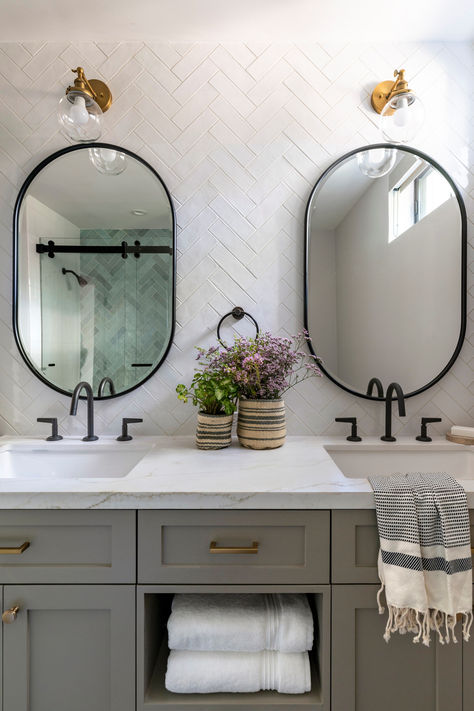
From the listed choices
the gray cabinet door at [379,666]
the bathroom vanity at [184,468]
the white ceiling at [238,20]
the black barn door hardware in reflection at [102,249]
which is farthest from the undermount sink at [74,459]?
the white ceiling at [238,20]

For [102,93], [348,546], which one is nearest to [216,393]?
[348,546]

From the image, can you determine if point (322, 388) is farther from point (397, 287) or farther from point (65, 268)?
point (65, 268)

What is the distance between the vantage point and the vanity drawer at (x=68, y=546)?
1150 millimetres

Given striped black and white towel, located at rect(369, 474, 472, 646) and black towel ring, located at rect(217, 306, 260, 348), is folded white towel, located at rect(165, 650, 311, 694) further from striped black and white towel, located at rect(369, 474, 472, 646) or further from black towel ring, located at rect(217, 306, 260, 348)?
black towel ring, located at rect(217, 306, 260, 348)

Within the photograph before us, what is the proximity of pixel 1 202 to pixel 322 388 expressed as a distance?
1.57 metres

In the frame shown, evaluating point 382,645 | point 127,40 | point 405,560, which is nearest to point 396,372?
point 405,560

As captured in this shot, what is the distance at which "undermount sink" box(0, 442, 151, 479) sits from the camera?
162 cm

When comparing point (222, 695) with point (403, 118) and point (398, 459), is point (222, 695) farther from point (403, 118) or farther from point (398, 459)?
point (403, 118)

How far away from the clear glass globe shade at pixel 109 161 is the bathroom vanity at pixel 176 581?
1.27 meters

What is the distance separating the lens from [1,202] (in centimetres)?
177

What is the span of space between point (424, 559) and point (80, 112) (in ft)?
6.05

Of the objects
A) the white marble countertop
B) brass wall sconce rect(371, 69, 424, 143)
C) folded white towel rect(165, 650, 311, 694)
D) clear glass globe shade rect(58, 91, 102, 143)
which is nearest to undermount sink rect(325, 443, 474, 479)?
the white marble countertop

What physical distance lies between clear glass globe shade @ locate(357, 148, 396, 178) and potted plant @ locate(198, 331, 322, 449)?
2.58 ft

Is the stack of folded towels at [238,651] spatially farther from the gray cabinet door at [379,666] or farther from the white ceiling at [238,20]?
the white ceiling at [238,20]
